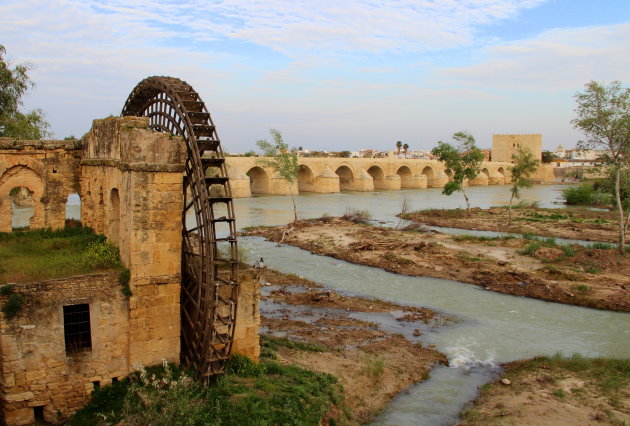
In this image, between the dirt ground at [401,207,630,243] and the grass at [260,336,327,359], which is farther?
the dirt ground at [401,207,630,243]

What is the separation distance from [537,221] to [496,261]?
11815 mm

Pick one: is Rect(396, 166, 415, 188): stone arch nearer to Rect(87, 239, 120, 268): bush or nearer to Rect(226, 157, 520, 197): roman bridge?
Rect(226, 157, 520, 197): roman bridge

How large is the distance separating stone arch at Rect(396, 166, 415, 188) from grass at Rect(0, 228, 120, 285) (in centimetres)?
5026

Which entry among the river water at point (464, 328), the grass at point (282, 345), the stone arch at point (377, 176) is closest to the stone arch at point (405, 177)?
the stone arch at point (377, 176)

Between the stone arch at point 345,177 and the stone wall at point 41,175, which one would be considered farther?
the stone arch at point 345,177

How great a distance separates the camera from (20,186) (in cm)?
1099

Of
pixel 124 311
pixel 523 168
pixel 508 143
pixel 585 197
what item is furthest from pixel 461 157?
pixel 508 143

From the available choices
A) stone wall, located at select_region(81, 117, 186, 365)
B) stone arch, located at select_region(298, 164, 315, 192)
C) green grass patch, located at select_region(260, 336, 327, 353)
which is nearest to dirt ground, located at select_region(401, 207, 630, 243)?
stone arch, located at select_region(298, 164, 315, 192)

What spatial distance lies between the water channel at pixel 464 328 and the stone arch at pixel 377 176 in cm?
3632

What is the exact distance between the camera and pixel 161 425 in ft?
19.0

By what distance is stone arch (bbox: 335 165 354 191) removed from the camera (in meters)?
51.3

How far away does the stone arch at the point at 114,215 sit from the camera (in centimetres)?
884

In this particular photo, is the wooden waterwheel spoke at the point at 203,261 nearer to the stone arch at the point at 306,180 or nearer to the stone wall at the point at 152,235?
the stone wall at the point at 152,235

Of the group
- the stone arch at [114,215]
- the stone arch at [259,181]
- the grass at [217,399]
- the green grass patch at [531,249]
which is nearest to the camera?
the grass at [217,399]
